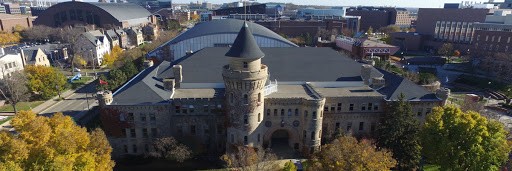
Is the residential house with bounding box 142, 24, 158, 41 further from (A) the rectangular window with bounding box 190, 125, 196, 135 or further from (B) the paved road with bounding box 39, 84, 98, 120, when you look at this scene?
(A) the rectangular window with bounding box 190, 125, 196, 135

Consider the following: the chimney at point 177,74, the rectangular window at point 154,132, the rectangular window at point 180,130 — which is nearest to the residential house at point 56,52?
the chimney at point 177,74

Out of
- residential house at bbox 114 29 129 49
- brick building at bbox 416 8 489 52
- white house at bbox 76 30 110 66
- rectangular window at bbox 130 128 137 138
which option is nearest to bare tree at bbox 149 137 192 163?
rectangular window at bbox 130 128 137 138

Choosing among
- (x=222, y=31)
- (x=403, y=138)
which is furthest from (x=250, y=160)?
(x=222, y=31)

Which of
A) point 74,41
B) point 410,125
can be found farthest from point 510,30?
point 74,41

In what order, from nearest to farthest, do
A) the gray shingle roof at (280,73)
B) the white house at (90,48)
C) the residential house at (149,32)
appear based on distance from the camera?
the gray shingle roof at (280,73) → the white house at (90,48) → the residential house at (149,32)

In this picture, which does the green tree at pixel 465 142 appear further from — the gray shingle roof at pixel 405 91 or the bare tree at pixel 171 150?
the bare tree at pixel 171 150

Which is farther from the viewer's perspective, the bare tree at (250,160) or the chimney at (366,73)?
the chimney at (366,73)
